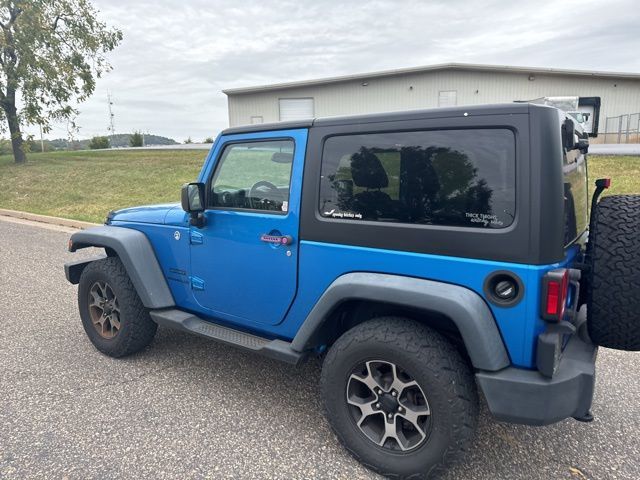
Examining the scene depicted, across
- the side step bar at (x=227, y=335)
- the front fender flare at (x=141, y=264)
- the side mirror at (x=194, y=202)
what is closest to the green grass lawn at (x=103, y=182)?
the front fender flare at (x=141, y=264)

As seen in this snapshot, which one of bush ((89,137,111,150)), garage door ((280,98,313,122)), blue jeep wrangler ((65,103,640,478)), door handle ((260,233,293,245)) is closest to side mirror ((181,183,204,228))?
blue jeep wrangler ((65,103,640,478))

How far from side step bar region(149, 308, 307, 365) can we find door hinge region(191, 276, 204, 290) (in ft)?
0.74

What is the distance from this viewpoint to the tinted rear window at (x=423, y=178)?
2137mm

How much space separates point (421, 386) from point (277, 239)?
1.16m

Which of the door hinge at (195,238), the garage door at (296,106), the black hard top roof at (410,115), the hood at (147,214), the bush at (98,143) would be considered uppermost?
the garage door at (296,106)

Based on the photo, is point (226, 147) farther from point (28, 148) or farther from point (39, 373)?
point (28, 148)

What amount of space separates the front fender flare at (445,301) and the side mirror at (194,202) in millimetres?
1199

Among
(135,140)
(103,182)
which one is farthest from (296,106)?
(103,182)

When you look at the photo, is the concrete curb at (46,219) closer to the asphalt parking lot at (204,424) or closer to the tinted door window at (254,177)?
the asphalt parking lot at (204,424)

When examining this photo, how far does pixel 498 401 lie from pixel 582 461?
0.87 meters

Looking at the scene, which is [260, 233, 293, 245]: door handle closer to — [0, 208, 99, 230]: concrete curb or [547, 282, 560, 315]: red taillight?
[547, 282, 560, 315]: red taillight

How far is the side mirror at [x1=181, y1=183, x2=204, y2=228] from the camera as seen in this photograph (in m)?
3.04

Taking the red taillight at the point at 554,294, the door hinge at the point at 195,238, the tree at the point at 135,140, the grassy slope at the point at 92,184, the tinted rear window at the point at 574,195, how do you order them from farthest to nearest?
the tree at the point at 135,140 < the grassy slope at the point at 92,184 < the door hinge at the point at 195,238 < the tinted rear window at the point at 574,195 < the red taillight at the point at 554,294

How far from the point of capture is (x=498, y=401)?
6.93ft
